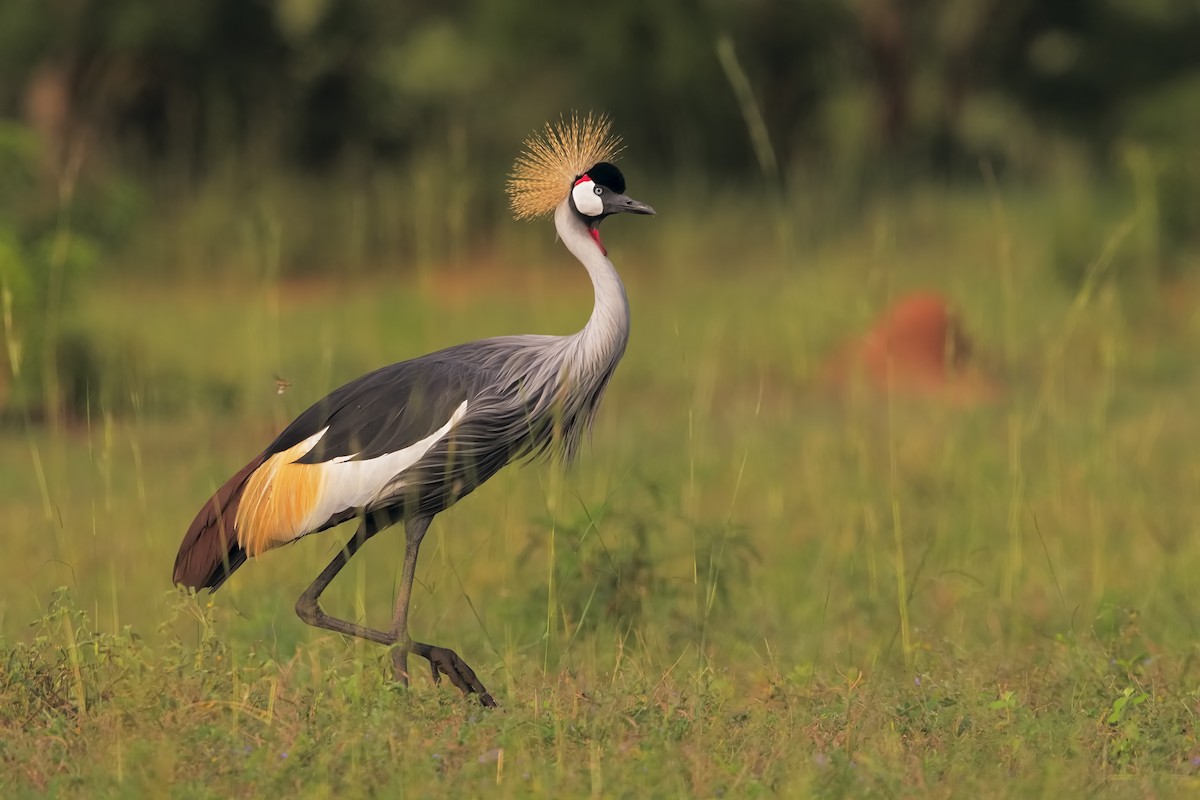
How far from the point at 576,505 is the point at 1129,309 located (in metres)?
6.25

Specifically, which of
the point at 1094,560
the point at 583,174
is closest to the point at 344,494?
the point at 583,174

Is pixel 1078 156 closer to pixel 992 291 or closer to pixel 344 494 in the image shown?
pixel 992 291

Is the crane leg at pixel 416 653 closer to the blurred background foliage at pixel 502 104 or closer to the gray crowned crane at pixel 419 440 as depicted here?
the gray crowned crane at pixel 419 440

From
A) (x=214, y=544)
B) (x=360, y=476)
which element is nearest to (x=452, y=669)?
(x=360, y=476)

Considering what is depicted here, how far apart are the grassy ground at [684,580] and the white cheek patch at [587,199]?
1.95 feet

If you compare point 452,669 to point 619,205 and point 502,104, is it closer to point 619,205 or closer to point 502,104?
point 619,205

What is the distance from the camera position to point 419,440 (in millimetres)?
4938

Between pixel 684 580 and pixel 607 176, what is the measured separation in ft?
3.92

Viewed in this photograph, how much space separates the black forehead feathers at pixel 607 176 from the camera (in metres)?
5.13

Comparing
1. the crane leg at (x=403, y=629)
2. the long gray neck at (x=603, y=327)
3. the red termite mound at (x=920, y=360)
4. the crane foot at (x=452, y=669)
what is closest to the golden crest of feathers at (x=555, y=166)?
the long gray neck at (x=603, y=327)

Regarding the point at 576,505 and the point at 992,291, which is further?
the point at 992,291

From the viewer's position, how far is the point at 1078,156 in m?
18.9

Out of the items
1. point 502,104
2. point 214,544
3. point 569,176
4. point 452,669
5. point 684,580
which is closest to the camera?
point 452,669

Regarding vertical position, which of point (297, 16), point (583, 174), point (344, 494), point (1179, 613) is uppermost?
point (297, 16)
